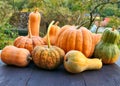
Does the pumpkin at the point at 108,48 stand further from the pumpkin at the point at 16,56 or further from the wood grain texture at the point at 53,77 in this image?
the pumpkin at the point at 16,56

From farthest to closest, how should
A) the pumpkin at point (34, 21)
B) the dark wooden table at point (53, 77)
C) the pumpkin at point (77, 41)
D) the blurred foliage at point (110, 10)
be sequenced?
the blurred foliage at point (110, 10)
the pumpkin at point (34, 21)
the pumpkin at point (77, 41)
the dark wooden table at point (53, 77)

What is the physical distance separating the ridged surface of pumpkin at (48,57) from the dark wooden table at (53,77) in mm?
32

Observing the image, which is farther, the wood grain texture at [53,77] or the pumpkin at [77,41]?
the pumpkin at [77,41]

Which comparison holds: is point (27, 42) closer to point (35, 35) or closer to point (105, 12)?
point (35, 35)

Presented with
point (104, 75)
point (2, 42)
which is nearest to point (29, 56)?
point (104, 75)

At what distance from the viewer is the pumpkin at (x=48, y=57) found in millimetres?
939

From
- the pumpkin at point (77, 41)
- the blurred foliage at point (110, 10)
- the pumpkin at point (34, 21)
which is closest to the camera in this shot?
the pumpkin at point (77, 41)

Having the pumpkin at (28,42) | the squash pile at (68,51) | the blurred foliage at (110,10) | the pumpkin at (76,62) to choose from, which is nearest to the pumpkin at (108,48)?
the squash pile at (68,51)

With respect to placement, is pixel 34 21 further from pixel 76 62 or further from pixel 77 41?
pixel 76 62

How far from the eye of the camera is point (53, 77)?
0.92 m

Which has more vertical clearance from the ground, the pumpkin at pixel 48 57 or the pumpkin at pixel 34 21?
the pumpkin at pixel 34 21

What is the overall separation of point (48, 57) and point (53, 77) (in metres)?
0.08

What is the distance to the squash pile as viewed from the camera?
936 mm

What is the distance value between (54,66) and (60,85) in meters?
0.11
